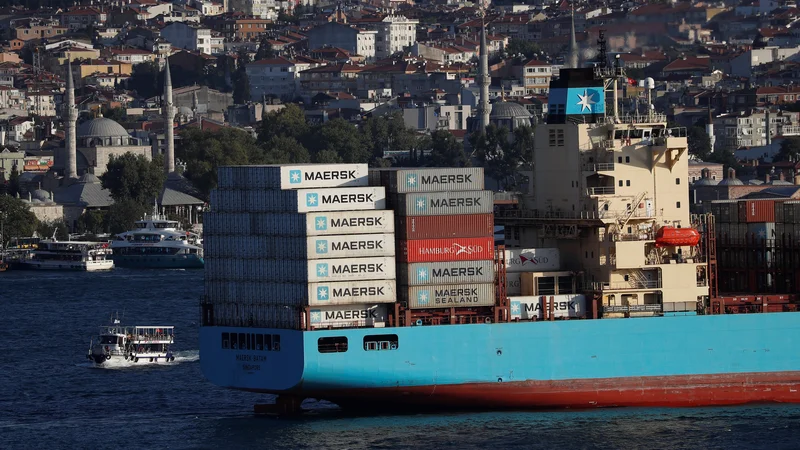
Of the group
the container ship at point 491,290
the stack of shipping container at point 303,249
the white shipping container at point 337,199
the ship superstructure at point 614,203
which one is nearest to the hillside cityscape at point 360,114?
the ship superstructure at point 614,203

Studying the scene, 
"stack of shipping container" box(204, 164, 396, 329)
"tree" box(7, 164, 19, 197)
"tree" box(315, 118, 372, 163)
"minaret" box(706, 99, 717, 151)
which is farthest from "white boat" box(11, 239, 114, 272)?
"stack of shipping container" box(204, 164, 396, 329)

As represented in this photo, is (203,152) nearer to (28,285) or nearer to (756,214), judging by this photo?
(28,285)

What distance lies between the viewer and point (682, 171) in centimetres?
5716

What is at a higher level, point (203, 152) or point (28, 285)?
point (203, 152)

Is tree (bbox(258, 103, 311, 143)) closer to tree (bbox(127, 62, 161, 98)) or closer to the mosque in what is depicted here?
the mosque

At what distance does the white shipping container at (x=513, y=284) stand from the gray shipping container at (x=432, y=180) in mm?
2380

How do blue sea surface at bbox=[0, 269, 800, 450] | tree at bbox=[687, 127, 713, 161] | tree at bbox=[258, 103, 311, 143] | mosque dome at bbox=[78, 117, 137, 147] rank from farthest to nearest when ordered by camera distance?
tree at bbox=[258, 103, 311, 143] → mosque dome at bbox=[78, 117, 137, 147] → tree at bbox=[687, 127, 713, 161] → blue sea surface at bbox=[0, 269, 800, 450]

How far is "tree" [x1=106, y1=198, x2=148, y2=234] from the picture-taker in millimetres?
126875

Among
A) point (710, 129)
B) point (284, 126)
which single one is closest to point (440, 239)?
point (710, 129)

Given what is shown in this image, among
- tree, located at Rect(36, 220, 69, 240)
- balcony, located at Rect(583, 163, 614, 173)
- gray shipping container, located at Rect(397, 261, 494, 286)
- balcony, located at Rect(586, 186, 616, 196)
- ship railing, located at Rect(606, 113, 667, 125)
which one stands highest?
tree, located at Rect(36, 220, 69, 240)

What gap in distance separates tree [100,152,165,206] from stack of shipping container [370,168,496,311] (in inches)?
3134

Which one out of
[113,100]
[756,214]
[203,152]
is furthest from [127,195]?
[756,214]

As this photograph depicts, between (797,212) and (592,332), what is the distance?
750 cm

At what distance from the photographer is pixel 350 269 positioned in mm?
52188
